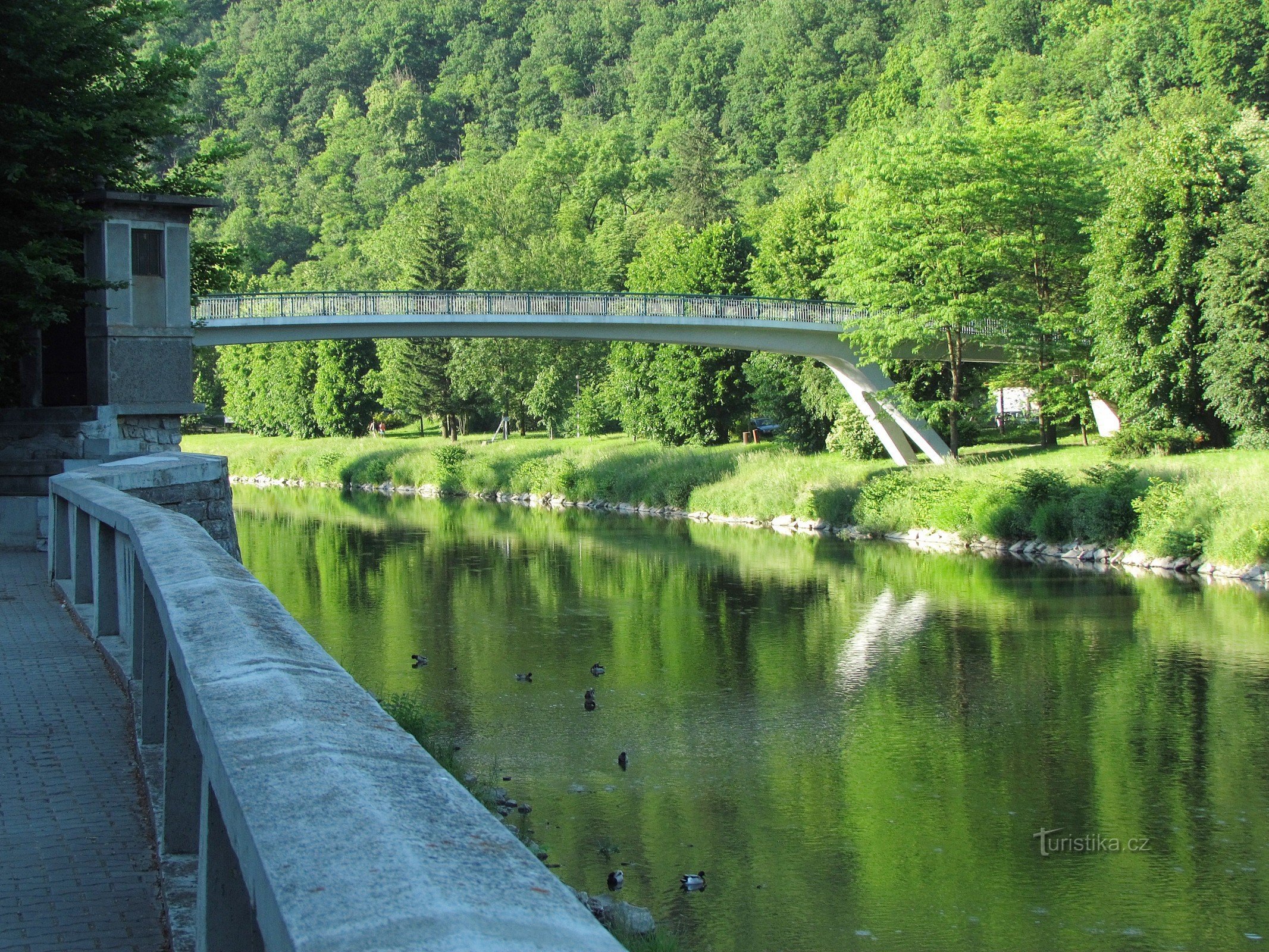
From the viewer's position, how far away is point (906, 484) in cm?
3419

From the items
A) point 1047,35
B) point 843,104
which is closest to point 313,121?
point 843,104

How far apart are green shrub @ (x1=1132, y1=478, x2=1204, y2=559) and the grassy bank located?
3cm

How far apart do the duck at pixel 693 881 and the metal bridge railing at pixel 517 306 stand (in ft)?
94.7

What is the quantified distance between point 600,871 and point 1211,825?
5170mm

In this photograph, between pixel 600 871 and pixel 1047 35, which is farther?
pixel 1047 35

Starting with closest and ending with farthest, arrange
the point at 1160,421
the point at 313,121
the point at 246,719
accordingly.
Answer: the point at 246,719 → the point at 1160,421 → the point at 313,121

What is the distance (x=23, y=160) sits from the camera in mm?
15688

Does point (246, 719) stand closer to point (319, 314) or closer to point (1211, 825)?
point (1211, 825)

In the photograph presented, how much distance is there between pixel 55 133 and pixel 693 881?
36.1 ft

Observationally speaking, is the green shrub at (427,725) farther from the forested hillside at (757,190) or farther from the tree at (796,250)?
the tree at (796,250)

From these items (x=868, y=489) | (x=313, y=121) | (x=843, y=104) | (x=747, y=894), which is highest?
(x=313, y=121)

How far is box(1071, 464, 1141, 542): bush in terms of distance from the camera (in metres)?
27.9

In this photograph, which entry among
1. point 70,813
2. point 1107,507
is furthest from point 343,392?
point 70,813

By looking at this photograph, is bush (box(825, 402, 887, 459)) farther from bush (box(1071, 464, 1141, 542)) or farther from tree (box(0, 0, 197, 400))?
tree (box(0, 0, 197, 400))
